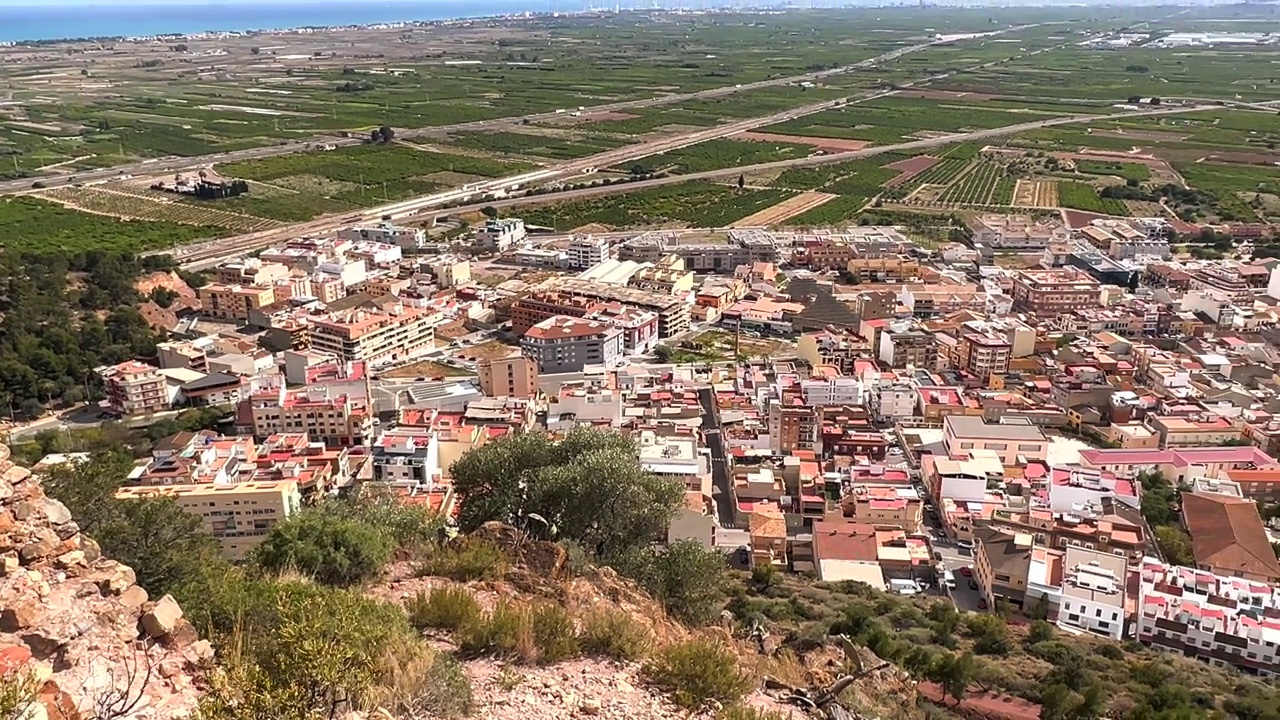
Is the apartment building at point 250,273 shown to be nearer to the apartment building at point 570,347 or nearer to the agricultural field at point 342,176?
the apartment building at point 570,347

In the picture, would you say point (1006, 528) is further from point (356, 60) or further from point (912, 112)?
point (356, 60)

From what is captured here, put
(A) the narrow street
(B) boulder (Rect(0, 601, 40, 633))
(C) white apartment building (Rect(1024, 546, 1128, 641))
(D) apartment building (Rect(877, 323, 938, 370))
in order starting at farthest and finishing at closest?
(D) apartment building (Rect(877, 323, 938, 370)), (A) the narrow street, (C) white apartment building (Rect(1024, 546, 1128, 641)), (B) boulder (Rect(0, 601, 40, 633))

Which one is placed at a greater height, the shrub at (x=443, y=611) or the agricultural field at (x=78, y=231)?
the shrub at (x=443, y=611)

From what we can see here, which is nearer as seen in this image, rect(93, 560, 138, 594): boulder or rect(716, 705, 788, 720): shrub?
rect(716, 705, 788, 720): shrub

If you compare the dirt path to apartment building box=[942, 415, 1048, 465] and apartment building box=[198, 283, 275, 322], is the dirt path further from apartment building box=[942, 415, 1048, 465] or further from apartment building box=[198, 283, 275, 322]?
apartment building box=[942, 415, 1048, 465]

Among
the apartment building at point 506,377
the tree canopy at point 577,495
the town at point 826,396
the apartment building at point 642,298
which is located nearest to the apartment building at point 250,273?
the town at point 826,396

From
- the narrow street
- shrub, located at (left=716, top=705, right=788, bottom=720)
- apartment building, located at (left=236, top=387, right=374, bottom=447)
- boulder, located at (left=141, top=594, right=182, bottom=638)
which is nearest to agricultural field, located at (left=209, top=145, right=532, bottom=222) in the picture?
apartment building, located at (left=236, top=387, right=374, bottom=447)

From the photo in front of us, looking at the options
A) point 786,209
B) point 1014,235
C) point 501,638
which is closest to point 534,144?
point 786,209
